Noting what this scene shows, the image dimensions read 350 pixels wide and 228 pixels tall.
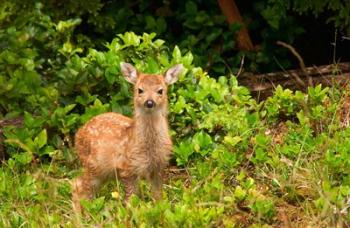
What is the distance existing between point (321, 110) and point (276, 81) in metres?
1.34

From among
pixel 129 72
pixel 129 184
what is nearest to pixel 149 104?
pixel 129 72

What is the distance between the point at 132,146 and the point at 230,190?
2.96 feet

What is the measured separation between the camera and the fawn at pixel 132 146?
809 cm

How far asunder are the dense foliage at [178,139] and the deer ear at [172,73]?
2.07ft

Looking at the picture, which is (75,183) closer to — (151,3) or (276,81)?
(276,81)

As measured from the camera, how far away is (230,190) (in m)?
8.13

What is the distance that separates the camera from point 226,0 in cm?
1095

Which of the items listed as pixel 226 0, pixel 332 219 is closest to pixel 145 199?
pixel 332 219

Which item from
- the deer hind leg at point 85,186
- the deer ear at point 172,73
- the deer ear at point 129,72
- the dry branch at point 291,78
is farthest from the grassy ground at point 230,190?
the deer ear at point 129,72

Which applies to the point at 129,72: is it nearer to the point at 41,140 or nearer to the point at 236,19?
the point at 41,140

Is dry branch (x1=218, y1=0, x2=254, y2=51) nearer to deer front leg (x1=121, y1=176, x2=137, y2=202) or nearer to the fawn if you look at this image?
the fawn

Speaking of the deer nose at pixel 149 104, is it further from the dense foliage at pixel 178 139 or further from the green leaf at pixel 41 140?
the green leaf at pixel 41 140

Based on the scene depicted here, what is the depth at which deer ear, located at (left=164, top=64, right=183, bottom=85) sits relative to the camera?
8.64m

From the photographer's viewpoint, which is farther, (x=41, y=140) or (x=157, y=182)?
(x=41, y=140)
